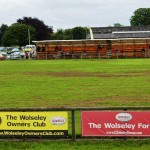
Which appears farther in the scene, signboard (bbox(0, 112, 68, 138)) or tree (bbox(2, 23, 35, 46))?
tree (bbox(2, 23, 35, 46))

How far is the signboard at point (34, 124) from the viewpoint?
13.2 meters

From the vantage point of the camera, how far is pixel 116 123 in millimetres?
13070

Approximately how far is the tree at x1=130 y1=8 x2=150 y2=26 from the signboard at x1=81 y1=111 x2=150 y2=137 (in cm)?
17027

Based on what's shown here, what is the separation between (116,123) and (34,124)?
95.0 inches

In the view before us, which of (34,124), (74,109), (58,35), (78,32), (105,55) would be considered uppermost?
(78,32)

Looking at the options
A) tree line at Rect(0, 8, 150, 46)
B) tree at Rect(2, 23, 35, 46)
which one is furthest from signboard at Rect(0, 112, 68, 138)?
tree at Rect(2, 23, 35, 46)

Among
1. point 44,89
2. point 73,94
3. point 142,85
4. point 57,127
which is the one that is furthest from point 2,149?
point 142,85

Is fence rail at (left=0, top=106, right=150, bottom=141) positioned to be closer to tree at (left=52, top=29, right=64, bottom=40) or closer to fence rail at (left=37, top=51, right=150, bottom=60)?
fence rail at (left=37, top=51, right=150, bottom=60)

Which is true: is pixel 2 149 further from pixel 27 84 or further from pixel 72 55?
pixel 72 55

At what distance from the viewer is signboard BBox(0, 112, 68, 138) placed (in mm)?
13172

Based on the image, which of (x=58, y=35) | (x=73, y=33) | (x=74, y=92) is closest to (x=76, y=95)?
(x=74, y=92)

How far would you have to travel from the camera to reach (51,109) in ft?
43.0

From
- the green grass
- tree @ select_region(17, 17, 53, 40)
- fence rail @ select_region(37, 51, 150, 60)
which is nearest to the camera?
the green grass

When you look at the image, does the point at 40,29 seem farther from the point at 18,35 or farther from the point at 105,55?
the point at 105,55
